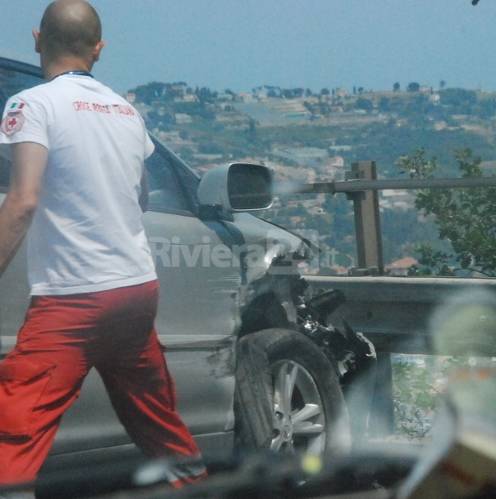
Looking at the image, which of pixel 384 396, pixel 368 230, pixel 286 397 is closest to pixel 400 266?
pixel 368 230

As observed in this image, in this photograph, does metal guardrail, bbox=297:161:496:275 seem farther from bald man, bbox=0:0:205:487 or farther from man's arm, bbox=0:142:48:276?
man's arm, bbox=0:142:48:276

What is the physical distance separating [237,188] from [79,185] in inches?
53.5

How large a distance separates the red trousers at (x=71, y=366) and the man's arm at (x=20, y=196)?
9.1 inches

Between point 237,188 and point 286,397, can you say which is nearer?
point 237,188

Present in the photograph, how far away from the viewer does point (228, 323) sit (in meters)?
4.40

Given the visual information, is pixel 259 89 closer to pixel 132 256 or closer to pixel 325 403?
pixel 325 403

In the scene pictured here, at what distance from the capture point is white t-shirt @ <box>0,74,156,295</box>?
304 cm

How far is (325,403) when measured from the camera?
15.7 feet

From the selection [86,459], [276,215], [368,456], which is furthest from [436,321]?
[368,456]

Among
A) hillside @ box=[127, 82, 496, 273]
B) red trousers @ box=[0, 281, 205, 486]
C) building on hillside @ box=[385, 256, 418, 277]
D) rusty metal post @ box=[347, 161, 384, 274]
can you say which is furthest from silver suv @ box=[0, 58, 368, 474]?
building on hillside @ box=[385, 256, 418, 277]

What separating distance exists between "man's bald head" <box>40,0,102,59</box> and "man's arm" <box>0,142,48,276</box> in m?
0.36

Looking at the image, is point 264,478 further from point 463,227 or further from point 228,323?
point 463,227

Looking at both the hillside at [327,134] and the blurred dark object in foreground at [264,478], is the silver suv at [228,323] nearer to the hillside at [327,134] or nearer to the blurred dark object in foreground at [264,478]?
the hillside at [327,134]

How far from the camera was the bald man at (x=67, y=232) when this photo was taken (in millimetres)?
3010
